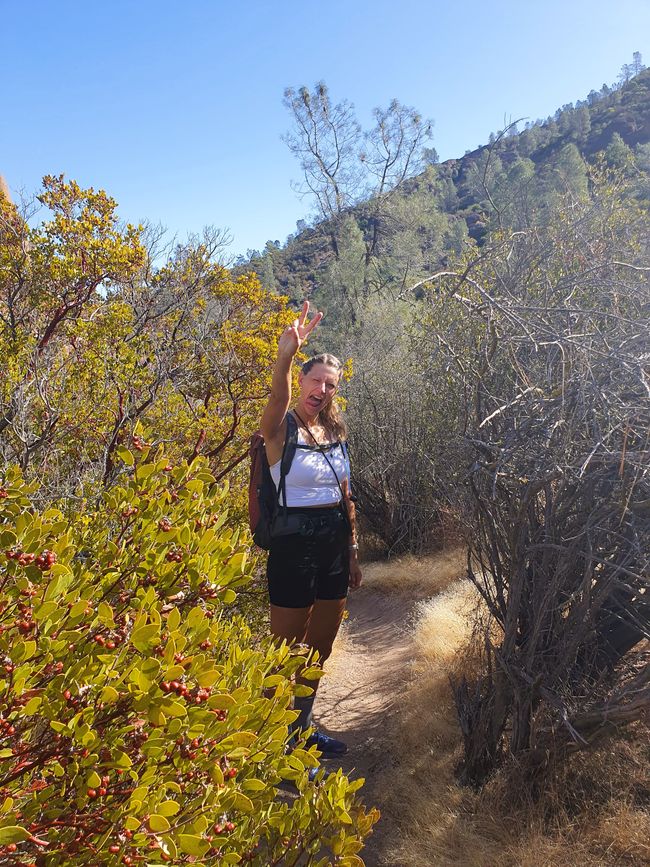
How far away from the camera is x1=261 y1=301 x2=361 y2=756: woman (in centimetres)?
247

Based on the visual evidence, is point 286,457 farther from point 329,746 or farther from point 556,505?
point 329,746

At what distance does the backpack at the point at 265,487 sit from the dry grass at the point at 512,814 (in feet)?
4.62

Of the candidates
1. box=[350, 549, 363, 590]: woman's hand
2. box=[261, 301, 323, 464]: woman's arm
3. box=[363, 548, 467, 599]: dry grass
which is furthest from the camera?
box=[363, 548, 467, 599]: dry grass

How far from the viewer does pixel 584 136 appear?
4856 centimetres

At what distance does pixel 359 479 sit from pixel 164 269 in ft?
12.8

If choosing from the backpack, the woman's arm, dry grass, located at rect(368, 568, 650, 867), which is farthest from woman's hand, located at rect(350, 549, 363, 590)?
dry grass, located at rect(368, 568, 650, 867)

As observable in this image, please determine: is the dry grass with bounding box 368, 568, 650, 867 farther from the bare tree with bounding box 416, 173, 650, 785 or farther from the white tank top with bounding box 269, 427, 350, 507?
the white tank top with bounding box 269, 427, 350, 507

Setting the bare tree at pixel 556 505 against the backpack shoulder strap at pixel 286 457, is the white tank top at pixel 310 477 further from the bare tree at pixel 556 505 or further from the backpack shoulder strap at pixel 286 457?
the bare tree at pixel 556 505

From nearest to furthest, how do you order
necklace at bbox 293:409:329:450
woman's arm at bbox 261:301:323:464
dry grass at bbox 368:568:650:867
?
dry grass at bbox 368:568:650:867 → woman's arm at bbox 261:301:323:464 → necklace at bbox 293:409:329:450

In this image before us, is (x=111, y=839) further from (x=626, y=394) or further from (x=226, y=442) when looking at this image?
(x=226, y=442)

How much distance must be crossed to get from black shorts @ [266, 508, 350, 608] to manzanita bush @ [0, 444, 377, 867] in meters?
1.21

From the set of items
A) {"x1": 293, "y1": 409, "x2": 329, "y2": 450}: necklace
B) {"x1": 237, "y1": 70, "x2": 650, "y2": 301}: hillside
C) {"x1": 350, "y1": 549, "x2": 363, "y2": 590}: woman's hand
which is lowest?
{"x1": 350, "y1": 549, "x2": 363, "y2": 590}: woman's hand

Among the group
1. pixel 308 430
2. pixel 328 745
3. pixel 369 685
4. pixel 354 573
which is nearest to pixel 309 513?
pixel 308 430

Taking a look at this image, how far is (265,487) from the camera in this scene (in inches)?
100
